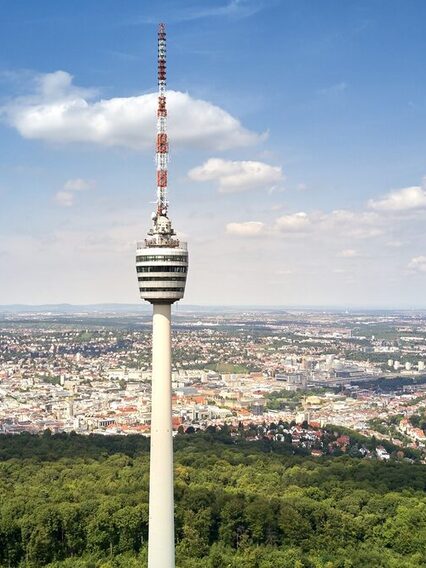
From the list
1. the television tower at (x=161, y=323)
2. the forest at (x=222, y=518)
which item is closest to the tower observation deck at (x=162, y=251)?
the television tower at (x=161, y=323)

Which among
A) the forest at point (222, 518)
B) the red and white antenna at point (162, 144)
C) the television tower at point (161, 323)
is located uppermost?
the red and white antenna at point (162, 144)

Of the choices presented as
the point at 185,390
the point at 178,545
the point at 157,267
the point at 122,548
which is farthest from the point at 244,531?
the point at 185,390

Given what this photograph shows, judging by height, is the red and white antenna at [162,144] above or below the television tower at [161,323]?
above

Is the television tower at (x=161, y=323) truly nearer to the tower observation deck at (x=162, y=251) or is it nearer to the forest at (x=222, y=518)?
the tower observation deck at (x=162, y=251)

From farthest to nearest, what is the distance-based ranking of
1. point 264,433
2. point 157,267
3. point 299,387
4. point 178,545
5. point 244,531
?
point 299,387 < point 264,433 < point 244,531 < point 178,545 < point 157,267

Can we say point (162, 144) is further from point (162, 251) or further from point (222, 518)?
point (222, 518)

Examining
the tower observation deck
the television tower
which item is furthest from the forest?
the tower observation deck

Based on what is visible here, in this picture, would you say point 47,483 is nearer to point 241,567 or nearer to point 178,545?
point 178,545

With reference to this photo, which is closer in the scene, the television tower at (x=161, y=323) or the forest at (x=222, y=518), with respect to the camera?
the television tower at (x=161, y=323)
